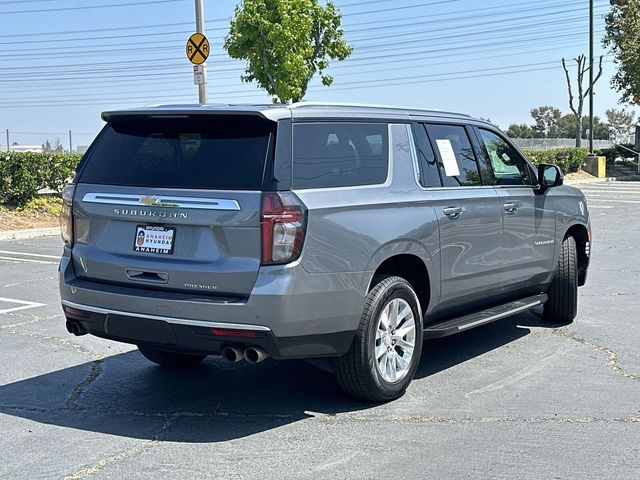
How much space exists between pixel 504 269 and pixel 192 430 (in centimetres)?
295

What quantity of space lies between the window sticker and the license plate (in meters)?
2.22

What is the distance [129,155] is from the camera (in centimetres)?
529

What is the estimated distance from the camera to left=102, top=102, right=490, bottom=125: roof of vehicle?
193 inches

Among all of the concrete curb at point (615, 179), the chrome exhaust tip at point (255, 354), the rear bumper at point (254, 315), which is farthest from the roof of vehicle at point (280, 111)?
the concrete curb at point (615, 179)

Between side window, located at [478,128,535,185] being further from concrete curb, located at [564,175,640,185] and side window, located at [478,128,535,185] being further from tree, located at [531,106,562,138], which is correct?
tree, located at [531,106,562,138]

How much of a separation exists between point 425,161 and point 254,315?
1.96 meters

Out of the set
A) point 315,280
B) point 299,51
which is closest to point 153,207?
point 315,280

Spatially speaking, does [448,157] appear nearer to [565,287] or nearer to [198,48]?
[565,287]

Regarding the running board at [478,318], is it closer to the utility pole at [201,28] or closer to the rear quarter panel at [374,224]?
the rear quarter panel at [374,224]

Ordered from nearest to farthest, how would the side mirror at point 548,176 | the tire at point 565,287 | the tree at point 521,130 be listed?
the side mirror at point 548,176 < the tire at point 565,287 < the tree at point 521,130

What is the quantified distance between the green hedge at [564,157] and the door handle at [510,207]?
2737 centimetres

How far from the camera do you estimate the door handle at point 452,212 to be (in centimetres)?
591

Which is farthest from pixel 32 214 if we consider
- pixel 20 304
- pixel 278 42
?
pixel 278 42

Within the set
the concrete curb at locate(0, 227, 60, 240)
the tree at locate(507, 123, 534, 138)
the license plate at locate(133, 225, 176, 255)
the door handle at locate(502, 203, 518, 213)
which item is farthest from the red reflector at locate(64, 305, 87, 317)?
the tree at locate(507, 123, 534, 138)
